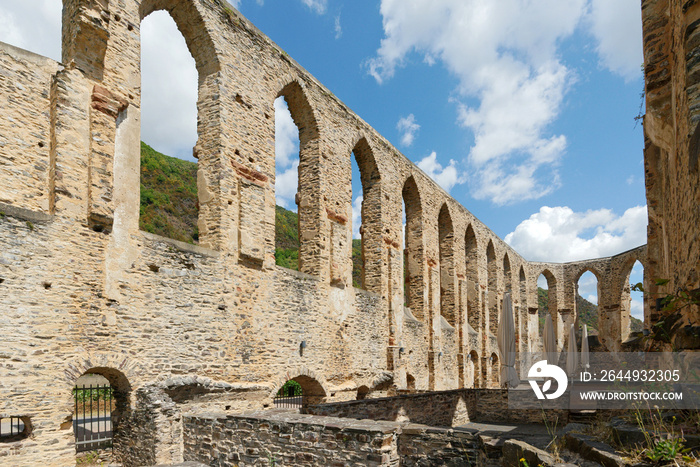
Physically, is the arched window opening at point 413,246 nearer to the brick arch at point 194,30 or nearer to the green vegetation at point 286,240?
the brick arch at point 194,30

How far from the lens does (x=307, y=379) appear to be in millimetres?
11062

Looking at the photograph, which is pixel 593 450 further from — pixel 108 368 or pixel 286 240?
pixel 286 240

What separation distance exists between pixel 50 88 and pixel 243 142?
3416mm

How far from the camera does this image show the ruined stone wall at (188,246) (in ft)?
21.6

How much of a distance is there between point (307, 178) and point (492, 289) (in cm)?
1529

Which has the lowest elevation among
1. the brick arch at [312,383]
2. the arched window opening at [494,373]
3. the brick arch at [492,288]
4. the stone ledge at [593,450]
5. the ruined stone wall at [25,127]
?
the arched window opening at [494,373]

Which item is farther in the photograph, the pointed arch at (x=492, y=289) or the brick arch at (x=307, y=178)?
the pointed arch at (x=492, y=289)

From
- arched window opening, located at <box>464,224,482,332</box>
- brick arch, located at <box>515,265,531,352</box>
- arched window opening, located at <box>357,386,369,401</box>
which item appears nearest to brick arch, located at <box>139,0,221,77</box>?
arched window opening, located at <box>357,386,369,401</box>

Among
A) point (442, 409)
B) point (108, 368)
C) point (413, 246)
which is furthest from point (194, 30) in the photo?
point (413, 246)

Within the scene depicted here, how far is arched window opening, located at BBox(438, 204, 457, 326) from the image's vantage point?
19.4 m

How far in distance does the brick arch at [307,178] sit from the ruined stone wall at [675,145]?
6.75m

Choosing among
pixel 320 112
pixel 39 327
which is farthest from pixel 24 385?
pixel 320 112

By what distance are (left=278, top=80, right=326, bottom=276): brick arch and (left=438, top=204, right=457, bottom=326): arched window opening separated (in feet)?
29.1

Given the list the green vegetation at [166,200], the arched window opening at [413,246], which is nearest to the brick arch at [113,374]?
the arched window opening at [413,246]
